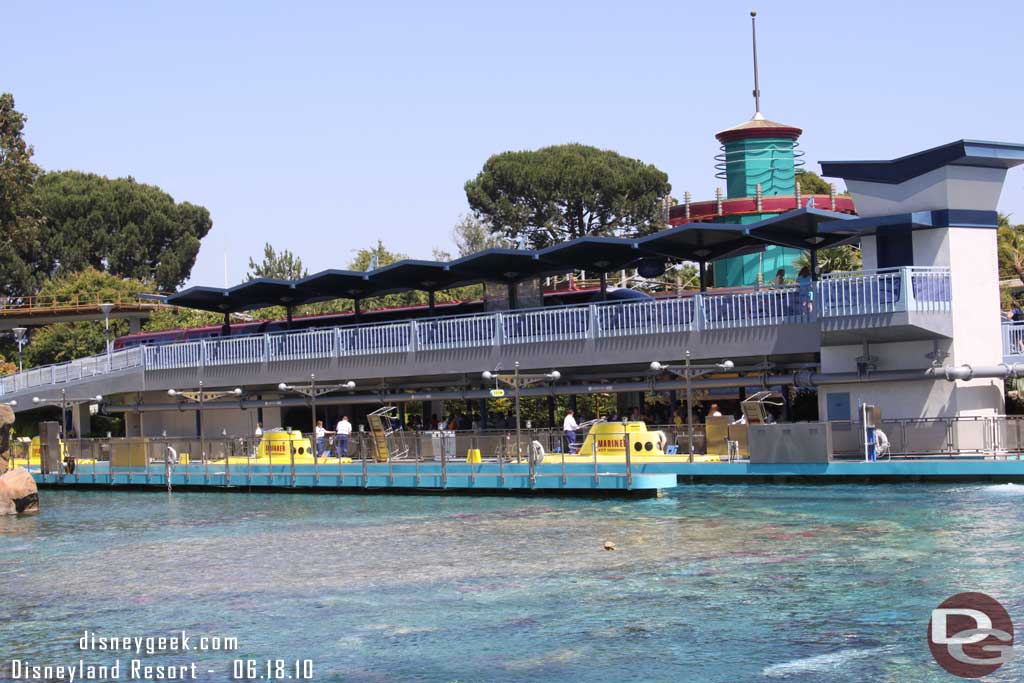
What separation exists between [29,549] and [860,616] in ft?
65.8

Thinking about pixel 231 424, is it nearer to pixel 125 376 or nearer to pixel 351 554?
pixel 125 376

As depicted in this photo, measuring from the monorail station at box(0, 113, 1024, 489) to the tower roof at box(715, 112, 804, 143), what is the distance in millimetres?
19260

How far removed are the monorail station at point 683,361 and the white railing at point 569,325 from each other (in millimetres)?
70

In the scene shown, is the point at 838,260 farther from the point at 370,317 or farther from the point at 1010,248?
the point at 370,317

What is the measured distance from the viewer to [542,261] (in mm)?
48719

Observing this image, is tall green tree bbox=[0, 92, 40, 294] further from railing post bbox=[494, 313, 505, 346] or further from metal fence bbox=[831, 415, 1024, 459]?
metal fence bbox=[831, 415, 1024, 459]

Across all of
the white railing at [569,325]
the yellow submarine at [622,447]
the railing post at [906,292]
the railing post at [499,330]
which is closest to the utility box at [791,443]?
the yellow submarine at [622,447]

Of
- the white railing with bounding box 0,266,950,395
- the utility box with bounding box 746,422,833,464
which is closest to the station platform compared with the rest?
the utility box with bounding box 746,422,833,464

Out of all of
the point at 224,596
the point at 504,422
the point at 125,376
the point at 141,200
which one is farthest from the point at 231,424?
the point at 141,200

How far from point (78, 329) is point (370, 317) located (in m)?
33.5

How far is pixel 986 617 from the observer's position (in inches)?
782

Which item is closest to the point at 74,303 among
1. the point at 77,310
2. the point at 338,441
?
the point at 77,310

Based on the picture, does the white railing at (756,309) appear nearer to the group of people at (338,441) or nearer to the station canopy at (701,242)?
the station canopy at (701,242)

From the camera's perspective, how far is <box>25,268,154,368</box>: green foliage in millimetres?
84500
